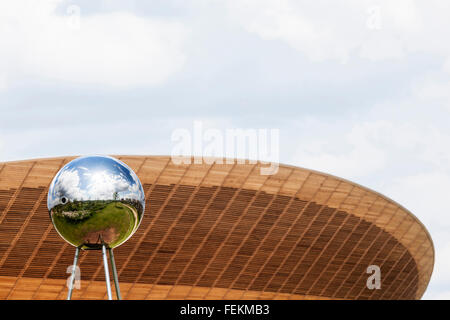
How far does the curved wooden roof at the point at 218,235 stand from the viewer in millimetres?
22109

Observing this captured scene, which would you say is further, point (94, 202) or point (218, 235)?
point (218, 235)

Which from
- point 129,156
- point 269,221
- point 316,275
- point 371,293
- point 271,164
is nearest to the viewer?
point 129,156

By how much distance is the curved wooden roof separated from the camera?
72.5ft

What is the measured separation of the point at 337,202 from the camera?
25.5 m

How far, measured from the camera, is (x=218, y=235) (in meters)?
24.6

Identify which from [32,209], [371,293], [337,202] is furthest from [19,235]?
[371,293]

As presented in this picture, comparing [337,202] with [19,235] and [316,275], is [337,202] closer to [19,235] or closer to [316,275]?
[316,275]

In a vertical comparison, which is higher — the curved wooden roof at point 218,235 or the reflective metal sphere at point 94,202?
the curved wooden roof at point 218,235

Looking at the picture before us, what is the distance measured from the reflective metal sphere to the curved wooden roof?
12.1m

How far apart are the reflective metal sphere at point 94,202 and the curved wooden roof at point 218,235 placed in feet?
39.7

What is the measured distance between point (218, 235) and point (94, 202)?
16.3 m

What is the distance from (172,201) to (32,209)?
370 cm
